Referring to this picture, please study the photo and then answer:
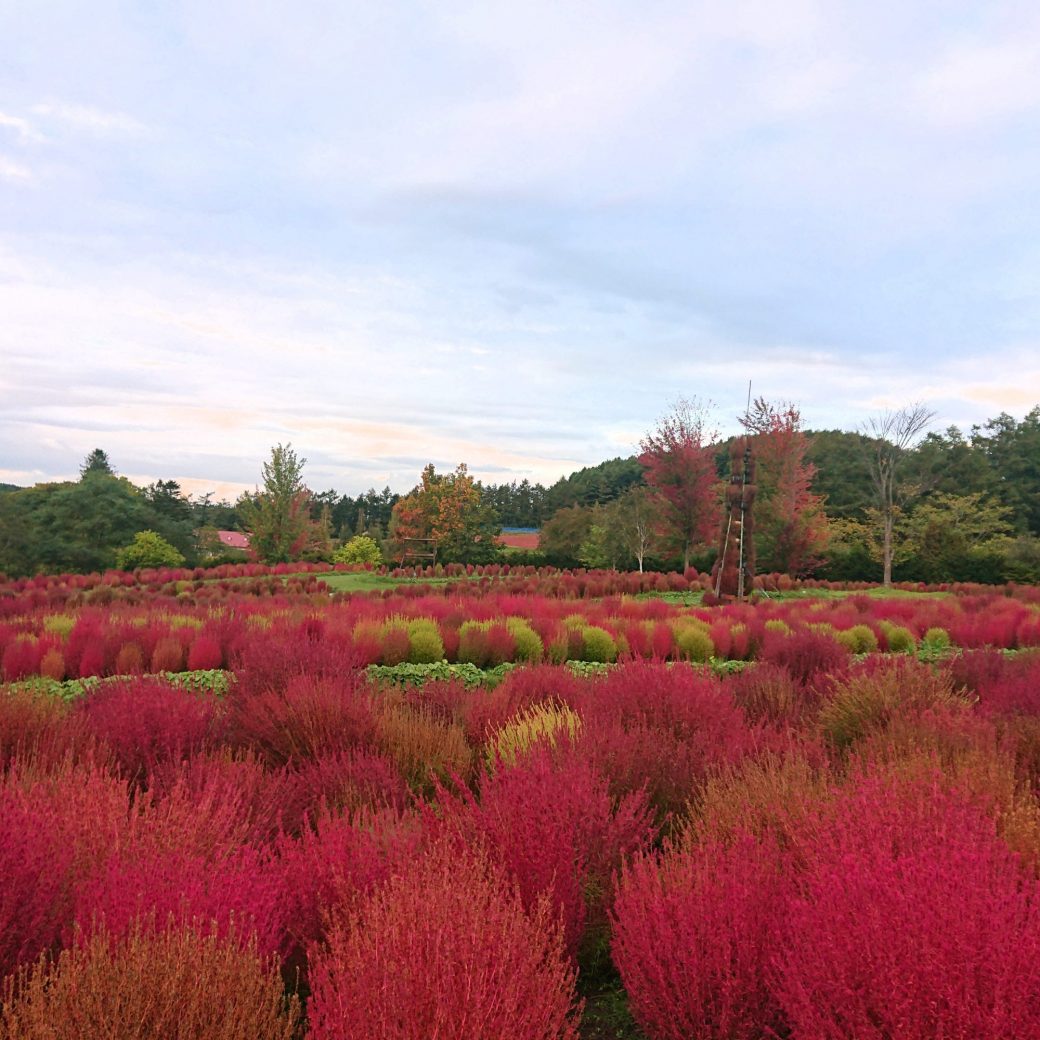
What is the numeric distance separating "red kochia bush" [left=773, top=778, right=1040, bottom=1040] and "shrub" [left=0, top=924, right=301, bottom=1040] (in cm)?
145

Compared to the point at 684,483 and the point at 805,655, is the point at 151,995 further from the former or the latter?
the point at 684,483

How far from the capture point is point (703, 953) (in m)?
2.38

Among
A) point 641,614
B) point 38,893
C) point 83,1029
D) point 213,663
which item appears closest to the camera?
point 83,1029

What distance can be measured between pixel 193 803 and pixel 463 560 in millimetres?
29962

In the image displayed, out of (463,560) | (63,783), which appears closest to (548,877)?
(63,783)

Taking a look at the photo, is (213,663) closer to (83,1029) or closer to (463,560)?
(83,1029)

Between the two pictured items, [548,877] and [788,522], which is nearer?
[548,877]

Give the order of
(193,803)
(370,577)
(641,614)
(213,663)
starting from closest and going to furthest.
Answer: (193,803) < (213,663) < (641,614) < (370,577)

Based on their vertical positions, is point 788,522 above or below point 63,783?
above

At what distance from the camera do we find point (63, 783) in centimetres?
330

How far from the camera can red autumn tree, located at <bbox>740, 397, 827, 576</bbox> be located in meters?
28.7

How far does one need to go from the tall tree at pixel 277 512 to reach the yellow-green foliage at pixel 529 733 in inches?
1034

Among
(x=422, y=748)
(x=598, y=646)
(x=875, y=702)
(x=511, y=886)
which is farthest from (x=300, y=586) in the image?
(x=511, y=886)

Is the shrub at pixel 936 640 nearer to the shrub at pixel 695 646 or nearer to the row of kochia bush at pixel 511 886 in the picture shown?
the shrub at pixel 695 646
